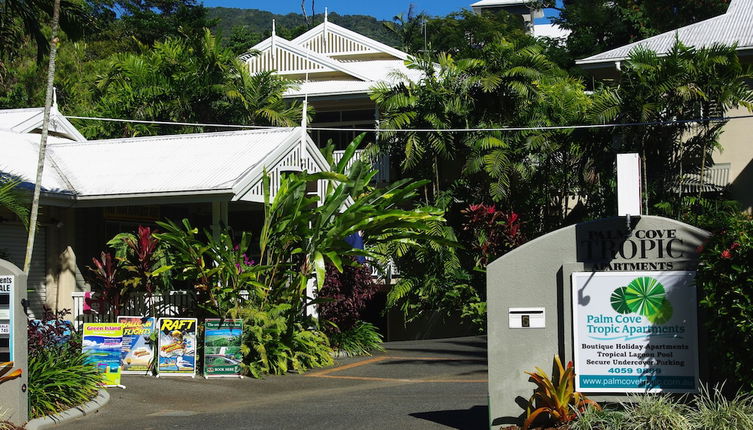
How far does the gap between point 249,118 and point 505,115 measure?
25.7 feet

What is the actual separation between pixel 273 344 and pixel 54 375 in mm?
5154

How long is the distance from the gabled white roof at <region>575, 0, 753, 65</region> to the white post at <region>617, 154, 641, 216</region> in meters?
15.0

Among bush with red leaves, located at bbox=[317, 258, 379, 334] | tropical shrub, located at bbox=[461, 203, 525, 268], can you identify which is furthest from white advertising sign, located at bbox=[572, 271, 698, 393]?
tropical shrub, located at bbox=[461, 203, 525, 268]

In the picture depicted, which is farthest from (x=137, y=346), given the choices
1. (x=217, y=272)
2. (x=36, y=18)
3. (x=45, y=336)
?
(x=36, y=18)

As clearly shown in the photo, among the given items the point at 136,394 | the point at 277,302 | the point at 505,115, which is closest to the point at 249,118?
the point at 505,115

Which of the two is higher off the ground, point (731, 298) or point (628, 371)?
point (731, 298)

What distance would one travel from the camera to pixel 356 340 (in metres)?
19.8

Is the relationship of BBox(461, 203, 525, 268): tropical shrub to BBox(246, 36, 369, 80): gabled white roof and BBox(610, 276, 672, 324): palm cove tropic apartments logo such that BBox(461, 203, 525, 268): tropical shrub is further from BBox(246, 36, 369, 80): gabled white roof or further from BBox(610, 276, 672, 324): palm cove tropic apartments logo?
BBox(610, 276, 672, 324): palm cove tropic apartments logo

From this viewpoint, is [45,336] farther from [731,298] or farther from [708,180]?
[708,180]

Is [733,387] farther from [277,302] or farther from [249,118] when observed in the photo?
[249,118]

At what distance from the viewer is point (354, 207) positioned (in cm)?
1677

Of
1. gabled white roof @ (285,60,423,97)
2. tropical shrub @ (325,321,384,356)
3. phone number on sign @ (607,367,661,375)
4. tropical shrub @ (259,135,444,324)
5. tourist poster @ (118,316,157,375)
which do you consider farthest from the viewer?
gabled white roof @ (285,60,423,97)

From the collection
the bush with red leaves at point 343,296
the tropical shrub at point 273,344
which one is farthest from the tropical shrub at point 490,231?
the tropical shrub at point 273,344

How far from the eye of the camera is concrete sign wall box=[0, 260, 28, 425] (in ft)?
34.5
